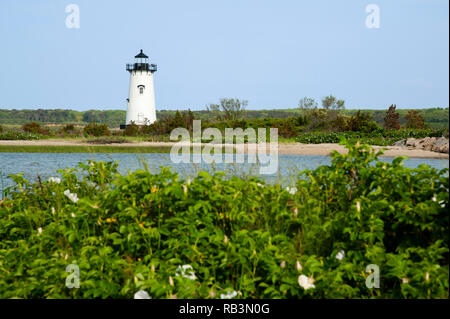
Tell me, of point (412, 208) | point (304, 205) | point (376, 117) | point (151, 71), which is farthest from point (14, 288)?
point (376, 117)

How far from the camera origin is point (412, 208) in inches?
129

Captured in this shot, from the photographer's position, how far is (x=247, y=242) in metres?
3.40

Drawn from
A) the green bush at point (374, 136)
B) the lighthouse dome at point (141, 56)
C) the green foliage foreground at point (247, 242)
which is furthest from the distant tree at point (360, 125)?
the green foliage foreground at point (247, 242)

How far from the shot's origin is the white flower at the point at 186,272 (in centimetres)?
309

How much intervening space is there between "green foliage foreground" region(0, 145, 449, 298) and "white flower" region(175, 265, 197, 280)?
0.02m

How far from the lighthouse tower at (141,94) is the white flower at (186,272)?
38950mm

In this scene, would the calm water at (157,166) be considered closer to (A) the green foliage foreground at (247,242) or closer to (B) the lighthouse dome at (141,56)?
(A) the green foliage foreground at (247,242)

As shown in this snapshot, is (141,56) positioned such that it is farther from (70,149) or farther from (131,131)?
(70,149)

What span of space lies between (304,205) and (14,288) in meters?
2.49

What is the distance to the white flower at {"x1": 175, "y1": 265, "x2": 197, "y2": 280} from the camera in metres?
3.09

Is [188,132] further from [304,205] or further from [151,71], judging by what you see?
[304,205]

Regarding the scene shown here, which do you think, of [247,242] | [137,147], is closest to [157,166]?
[137,147]

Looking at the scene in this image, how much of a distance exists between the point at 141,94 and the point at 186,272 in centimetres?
4016

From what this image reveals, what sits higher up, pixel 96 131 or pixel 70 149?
pixel 96 131
